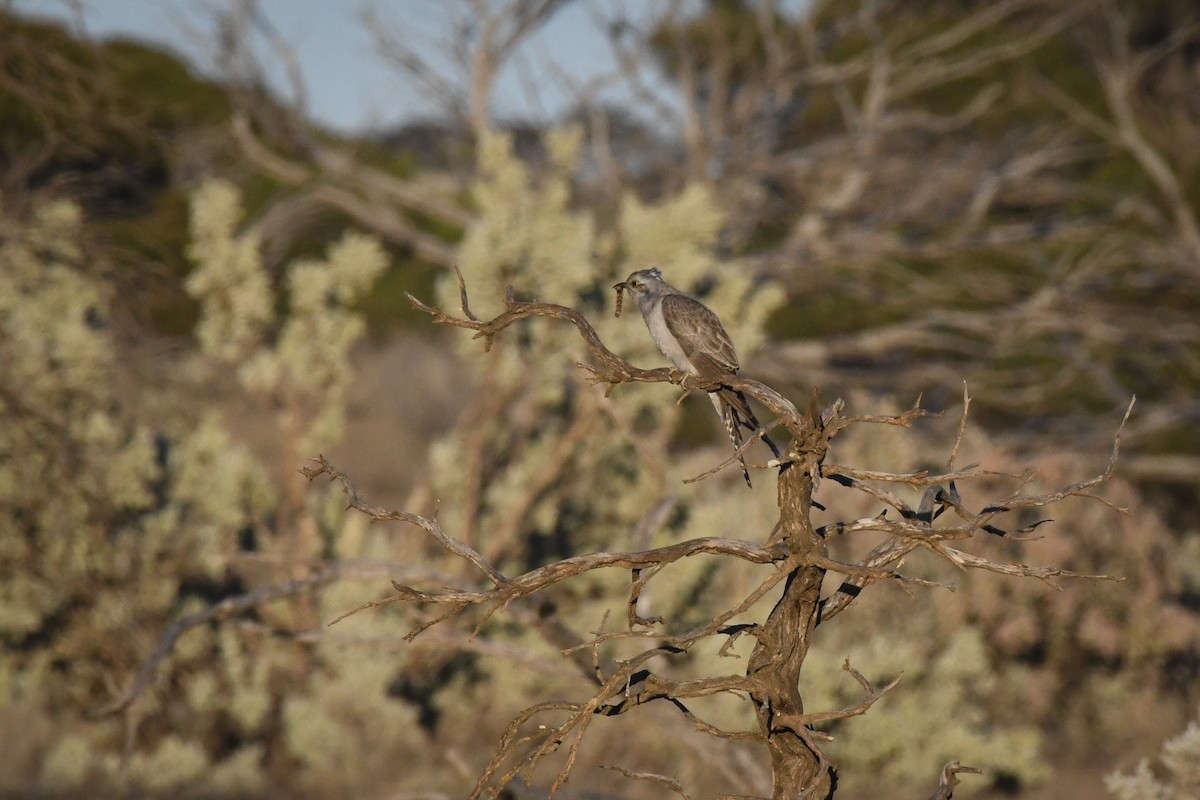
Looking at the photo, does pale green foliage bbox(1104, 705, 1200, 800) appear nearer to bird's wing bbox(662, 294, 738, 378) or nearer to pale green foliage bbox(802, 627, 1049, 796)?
bird's wing bbox(662, 294, 738, 378)

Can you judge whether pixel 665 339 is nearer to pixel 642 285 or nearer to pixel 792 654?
pixel 642 285

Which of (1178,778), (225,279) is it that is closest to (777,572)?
(1178,778)

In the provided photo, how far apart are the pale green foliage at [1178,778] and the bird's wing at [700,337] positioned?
1.73 metres

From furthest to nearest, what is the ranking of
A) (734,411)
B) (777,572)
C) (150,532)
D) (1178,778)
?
(150,532) < (1178,778) < (734,411) < (777,572)

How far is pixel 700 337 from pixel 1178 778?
209cm

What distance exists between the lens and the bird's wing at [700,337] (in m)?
4.08

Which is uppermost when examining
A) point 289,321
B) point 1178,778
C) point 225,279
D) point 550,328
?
point 225,279

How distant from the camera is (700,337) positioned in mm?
4082

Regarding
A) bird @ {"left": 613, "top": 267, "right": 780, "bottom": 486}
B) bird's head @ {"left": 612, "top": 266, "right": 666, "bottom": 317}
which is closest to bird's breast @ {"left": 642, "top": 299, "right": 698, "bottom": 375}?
bird @ {"left": 613, "top": 267, "right": 780, "bottom": 486}

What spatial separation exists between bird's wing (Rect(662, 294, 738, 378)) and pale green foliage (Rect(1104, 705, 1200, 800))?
1730 millimetres

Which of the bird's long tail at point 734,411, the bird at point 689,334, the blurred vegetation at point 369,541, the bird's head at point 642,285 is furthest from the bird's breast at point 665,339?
the blurred vegetation at point 369,541

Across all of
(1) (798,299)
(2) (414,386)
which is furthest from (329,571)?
(1) (798,299)

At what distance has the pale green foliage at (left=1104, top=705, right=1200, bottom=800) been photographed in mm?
3754

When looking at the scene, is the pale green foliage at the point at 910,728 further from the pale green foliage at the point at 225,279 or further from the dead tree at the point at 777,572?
the dead tree at the point at 777,572
